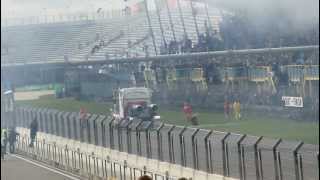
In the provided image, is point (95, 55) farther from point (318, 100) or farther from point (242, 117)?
point (318, 100)

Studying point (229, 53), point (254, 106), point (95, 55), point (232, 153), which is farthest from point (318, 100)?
point (95, 55)

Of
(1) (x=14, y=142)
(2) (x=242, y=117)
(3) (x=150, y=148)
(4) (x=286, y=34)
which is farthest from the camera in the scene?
(1) (x=14, y=142)

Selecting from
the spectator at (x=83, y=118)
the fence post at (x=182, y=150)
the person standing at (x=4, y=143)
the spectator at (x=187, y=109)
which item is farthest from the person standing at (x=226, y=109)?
the person standing at (x=4, y=143)

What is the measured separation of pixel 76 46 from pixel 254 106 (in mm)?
16095

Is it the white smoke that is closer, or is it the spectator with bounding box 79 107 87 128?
the white smoke

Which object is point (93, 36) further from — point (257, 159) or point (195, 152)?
point (257, 159)

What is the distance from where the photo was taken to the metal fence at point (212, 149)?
1208 centimetres

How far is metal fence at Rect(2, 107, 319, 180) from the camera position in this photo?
12078 mm

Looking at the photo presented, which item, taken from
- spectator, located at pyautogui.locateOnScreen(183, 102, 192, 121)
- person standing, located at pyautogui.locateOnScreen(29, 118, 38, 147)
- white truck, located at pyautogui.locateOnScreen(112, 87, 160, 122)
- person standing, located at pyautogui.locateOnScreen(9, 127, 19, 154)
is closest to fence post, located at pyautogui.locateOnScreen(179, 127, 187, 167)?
spectator, located at pyautogui.locateOnScreen(183, 102, 192, 121)

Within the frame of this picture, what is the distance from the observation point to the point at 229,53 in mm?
20156

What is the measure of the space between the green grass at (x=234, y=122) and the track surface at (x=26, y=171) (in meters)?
2.78

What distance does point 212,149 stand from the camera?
13.7 metres

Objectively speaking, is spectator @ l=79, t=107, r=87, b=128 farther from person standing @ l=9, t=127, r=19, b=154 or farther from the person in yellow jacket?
the person in yellow jacket

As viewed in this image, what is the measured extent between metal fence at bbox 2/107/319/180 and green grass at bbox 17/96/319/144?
216 mm
